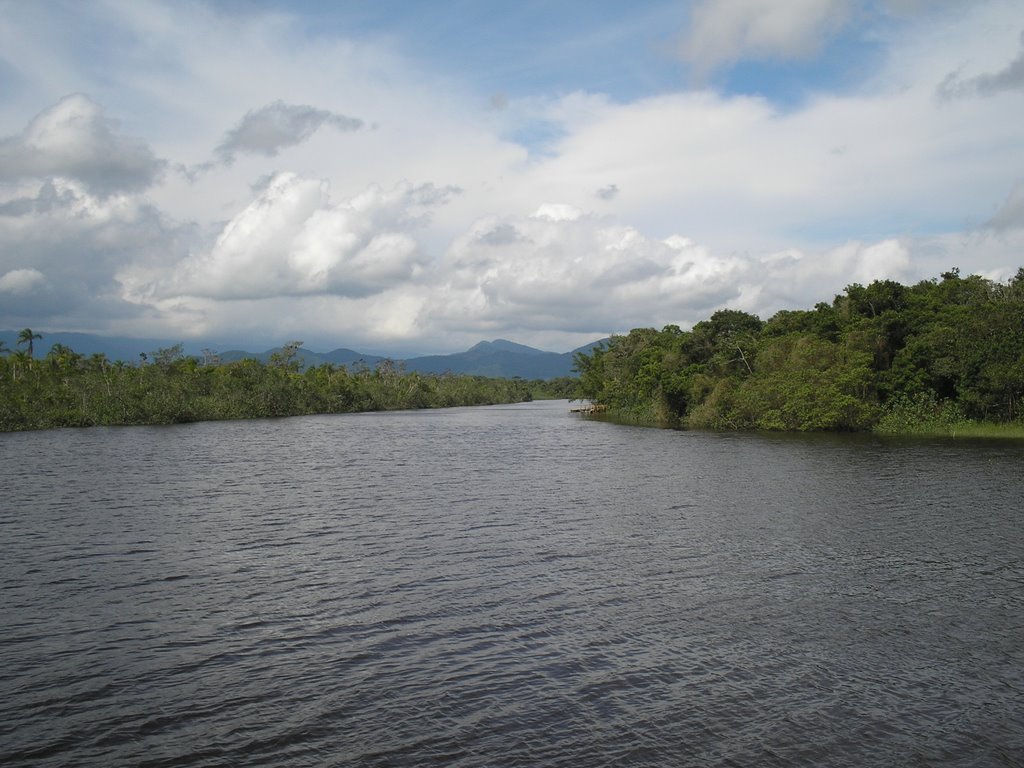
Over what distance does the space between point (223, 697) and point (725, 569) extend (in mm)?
14230

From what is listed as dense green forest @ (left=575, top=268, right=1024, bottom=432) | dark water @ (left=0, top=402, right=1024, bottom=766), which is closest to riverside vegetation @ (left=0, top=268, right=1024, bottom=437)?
dense green forest @ (left=575, top=268, right=1024, bottom=432)

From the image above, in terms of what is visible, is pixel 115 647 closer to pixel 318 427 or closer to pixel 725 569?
pixel 725 569

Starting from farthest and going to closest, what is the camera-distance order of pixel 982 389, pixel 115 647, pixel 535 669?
pixel 982 389
pixel 115 647
pixel 535 669

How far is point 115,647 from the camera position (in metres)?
15.4

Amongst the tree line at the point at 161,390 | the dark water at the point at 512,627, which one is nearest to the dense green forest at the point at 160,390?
the tree line at the point at 161,390

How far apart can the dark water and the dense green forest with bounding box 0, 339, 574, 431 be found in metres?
62.0

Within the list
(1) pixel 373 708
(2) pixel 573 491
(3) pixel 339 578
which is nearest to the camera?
(1) pixel 373 708

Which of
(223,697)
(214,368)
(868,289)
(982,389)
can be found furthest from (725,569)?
(214,368)

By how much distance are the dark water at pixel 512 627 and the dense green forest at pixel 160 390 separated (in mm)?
62045

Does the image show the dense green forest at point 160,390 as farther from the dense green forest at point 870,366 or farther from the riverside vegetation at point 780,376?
the dense green forest at point 870,366

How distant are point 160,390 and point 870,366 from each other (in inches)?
3480

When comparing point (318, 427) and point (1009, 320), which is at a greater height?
point (1009, 320)

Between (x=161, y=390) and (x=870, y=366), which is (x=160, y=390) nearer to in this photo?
(x=161, y=390)

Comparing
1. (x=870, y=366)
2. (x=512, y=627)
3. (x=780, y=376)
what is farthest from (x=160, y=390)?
(x=512, y=627)
